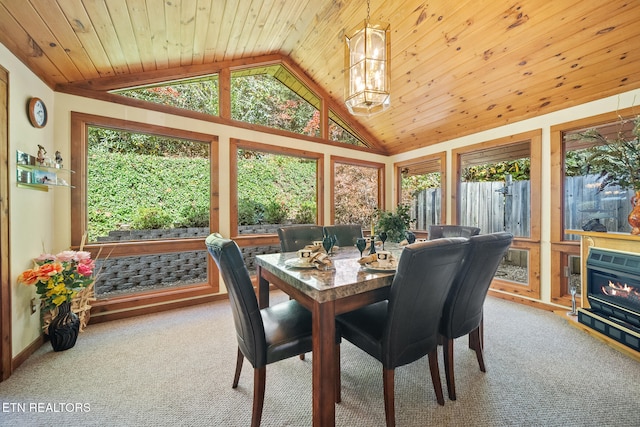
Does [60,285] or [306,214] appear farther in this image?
[306,214]

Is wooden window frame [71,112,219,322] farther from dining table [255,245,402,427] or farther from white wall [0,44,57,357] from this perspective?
dining table [255,245,402,427]

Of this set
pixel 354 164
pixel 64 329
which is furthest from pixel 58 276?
pixel 354 164

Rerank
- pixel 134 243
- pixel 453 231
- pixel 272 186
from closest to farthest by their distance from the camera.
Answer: pixel 453 231 < pixel 134 243 < pixel 272 186

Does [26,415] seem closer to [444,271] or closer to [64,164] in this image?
Result: [64,164]

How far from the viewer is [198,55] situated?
3039 mm

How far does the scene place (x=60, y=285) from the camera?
2.11 metres

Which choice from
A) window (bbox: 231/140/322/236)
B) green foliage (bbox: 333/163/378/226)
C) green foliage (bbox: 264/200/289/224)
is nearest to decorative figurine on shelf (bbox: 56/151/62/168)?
window (bbox: 231/140/322/236)

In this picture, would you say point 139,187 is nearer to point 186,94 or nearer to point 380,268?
point 186,94

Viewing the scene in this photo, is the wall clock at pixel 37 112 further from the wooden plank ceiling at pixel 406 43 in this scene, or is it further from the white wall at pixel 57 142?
the wooden plank ceiling at pixel 406 43

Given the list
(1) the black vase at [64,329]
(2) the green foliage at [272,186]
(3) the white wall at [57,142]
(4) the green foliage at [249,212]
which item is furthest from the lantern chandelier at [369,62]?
(1) the black vase at [64,329]

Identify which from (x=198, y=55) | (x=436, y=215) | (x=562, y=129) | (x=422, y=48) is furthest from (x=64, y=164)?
(x=562, y=129)

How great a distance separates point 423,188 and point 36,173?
5.10 metres

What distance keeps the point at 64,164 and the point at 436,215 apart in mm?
5079

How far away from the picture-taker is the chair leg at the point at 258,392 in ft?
4.42
